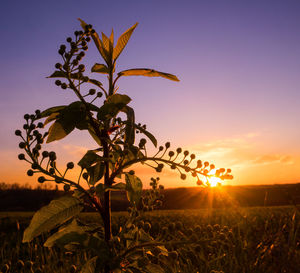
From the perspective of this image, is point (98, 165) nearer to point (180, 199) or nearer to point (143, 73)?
point (143, 73)

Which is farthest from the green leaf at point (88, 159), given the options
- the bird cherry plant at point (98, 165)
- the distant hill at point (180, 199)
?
the distant hill at point (180, 199)

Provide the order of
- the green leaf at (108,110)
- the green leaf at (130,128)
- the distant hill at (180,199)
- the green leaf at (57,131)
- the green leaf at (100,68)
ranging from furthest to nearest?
1. the distant hill at (180,199)
2. the green leaf at (100,68)
3. the green leaf at (57,131)
4. the green leaf at (108,110)
5. the green leaf at (130,128)

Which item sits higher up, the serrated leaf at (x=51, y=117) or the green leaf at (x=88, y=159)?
the serrated leaf at (x=51, y=117)

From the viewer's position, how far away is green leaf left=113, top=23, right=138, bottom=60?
250cm

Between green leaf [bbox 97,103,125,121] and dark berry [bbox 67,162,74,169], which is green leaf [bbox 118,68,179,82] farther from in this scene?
dark berry [bbox 67,162,74,169]

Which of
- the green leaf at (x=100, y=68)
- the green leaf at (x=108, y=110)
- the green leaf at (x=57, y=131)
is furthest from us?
the green leaf at (x=100, y=68)

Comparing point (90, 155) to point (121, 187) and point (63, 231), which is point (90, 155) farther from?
point (63, 231)

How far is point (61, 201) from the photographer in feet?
6.55

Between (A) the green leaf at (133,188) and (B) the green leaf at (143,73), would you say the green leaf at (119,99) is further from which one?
(A) the green leaf at (133,188)

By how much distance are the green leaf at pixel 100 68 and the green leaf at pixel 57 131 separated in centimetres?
59

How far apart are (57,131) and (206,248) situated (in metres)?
4.28

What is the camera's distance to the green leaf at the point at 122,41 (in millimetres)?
2500

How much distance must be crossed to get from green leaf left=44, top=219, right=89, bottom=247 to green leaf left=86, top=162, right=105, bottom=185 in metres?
0.41

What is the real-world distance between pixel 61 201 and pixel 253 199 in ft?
56.7
